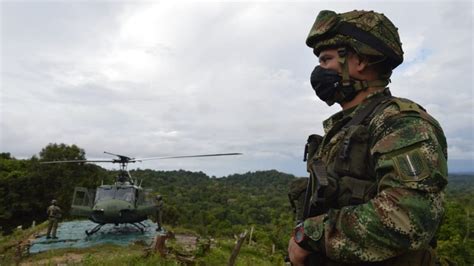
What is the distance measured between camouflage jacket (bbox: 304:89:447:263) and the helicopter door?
56.9ft

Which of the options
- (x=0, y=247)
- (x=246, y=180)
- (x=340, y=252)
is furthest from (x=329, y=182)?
(x=246, y=180)

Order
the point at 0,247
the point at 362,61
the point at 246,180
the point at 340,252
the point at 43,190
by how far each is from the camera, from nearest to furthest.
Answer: the point at 340,252 < the point at 362,61 < the point at 0,247 < the point at 43,190 < the point at 246,180

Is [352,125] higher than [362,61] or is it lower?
lower

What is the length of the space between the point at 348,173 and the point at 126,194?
16667 millimetres

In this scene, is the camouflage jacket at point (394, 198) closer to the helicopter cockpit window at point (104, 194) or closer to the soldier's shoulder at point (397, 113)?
the soldier's shoulder at point (397, 113)

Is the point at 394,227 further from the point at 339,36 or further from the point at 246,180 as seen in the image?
the point at 246,180

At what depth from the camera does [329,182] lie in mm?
1856

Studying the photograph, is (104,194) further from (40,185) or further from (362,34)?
(40,185)

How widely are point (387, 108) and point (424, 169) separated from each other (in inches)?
14.2

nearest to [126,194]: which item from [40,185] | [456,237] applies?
[40,185]

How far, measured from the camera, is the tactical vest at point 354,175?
1810 mm

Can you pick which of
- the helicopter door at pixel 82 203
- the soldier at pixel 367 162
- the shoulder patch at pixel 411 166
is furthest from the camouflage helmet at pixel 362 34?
the helicopter door at pixel 82 203

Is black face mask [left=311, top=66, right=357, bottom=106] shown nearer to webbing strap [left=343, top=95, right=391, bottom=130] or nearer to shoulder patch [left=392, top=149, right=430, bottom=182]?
webbing strap [left=343, top=95, right=391, bottom=130]

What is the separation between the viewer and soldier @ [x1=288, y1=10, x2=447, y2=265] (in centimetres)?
161
